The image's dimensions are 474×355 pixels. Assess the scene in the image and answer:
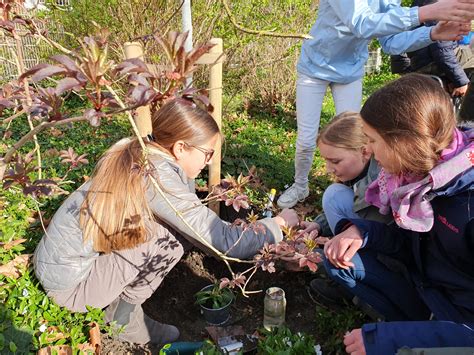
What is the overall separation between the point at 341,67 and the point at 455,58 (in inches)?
51.1

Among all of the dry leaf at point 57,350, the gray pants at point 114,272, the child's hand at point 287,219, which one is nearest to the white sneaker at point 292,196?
the child's hand at point 287,219

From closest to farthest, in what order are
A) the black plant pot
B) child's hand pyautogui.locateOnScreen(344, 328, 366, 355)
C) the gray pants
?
child's hand pyautogui.locateOnScreen(344, 328, 366, 355)
the gray pants
the black plant pot

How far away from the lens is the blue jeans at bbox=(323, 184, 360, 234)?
227 cm

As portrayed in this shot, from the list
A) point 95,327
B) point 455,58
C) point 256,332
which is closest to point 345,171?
point 256,332

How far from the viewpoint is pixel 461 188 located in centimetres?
147

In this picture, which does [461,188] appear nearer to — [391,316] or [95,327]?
[391,316]

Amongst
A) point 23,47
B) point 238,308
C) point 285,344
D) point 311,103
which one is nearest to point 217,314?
point 238,308

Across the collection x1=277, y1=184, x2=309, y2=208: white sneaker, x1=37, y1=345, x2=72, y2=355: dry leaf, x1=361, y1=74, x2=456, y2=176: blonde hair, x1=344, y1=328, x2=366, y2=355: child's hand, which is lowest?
x1=277, y1=184, x2=309, y2=208: white sneaker

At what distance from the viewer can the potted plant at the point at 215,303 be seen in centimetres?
223

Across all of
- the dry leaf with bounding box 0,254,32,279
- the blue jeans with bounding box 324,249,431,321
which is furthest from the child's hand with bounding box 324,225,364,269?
the dry leaf with bounding box 0,254,32,279

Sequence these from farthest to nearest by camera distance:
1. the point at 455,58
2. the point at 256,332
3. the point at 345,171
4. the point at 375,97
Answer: the point at 455,58, the point at 345,171, the point at 256,332, the point at 375,97

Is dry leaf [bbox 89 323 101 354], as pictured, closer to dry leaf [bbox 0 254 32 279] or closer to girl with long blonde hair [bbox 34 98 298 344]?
girl with long blonde hair [bbox 34 98 298 344]

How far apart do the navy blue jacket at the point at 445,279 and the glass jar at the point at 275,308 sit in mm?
610

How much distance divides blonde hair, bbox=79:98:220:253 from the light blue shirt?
116 centimetres
